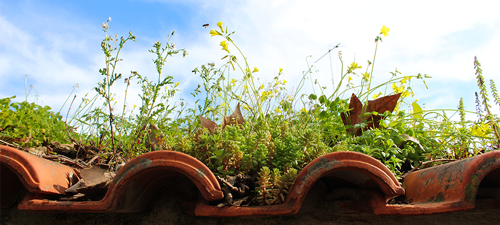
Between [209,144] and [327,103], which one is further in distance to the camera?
[327,103]

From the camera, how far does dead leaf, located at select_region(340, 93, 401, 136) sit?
2.75 metres

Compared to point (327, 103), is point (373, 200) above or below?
below

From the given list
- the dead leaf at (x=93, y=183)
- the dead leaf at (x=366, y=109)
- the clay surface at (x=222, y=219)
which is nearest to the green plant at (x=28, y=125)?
the clay surface at (x=222, y=219)

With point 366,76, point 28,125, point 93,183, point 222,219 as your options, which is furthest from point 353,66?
point 28,125

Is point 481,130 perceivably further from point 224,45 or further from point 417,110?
point 224,45

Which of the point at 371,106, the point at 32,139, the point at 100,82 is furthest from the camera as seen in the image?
the point at 371,106

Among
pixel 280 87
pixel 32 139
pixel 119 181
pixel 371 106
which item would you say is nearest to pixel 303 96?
pixel 280 87

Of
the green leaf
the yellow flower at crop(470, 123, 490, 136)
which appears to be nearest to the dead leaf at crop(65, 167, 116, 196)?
the green leaf

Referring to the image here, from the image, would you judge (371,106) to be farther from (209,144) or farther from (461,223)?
(209,144)

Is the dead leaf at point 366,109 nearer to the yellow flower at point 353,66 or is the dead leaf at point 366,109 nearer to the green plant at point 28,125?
the yellow flower at point 353,66

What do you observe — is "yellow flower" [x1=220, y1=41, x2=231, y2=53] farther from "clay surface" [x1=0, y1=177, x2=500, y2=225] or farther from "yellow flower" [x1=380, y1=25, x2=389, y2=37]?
"yellow flower" [x1=380, y1=25, x2=389, y2=37]

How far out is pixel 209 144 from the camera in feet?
6.32

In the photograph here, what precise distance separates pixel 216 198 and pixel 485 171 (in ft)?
4.94

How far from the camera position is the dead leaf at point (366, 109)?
2754mm
